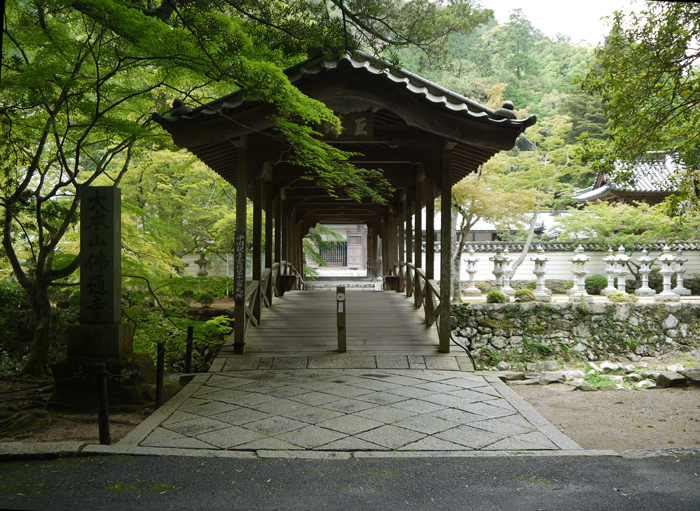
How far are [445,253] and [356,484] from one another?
4971 millimetres

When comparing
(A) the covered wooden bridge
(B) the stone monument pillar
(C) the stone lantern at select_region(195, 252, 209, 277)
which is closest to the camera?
(B) the stone monument pillar

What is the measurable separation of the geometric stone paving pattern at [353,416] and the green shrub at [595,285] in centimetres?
1687

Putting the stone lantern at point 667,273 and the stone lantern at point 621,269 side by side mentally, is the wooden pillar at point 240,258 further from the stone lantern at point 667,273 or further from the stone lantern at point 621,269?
the stone lantern at point 667,273

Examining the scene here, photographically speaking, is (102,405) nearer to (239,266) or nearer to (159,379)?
(159,379)

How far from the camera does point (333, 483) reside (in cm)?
343

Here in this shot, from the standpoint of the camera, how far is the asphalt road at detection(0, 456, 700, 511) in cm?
312

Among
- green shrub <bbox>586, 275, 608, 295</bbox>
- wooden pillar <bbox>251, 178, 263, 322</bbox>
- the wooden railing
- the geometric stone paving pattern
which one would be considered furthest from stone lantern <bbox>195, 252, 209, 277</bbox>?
green shrub <bbox>586, 275, 608, 295</bbox>

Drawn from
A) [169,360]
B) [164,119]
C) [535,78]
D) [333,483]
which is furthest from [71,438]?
[535,78]

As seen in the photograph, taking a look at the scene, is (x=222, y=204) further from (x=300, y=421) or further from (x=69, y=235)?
(x=300, y=421)

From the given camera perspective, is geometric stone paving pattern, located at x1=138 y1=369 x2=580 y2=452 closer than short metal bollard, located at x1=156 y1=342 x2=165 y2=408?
Yes

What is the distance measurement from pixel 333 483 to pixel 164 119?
531 centimetres

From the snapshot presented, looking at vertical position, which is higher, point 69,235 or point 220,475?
point 69,235

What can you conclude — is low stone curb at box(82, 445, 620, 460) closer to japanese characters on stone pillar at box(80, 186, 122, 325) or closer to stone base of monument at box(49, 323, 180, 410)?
stone base of monument at box(49, 323, 180, 410)

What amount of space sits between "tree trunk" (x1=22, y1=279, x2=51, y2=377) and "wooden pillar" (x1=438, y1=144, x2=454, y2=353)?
18.6 ft
